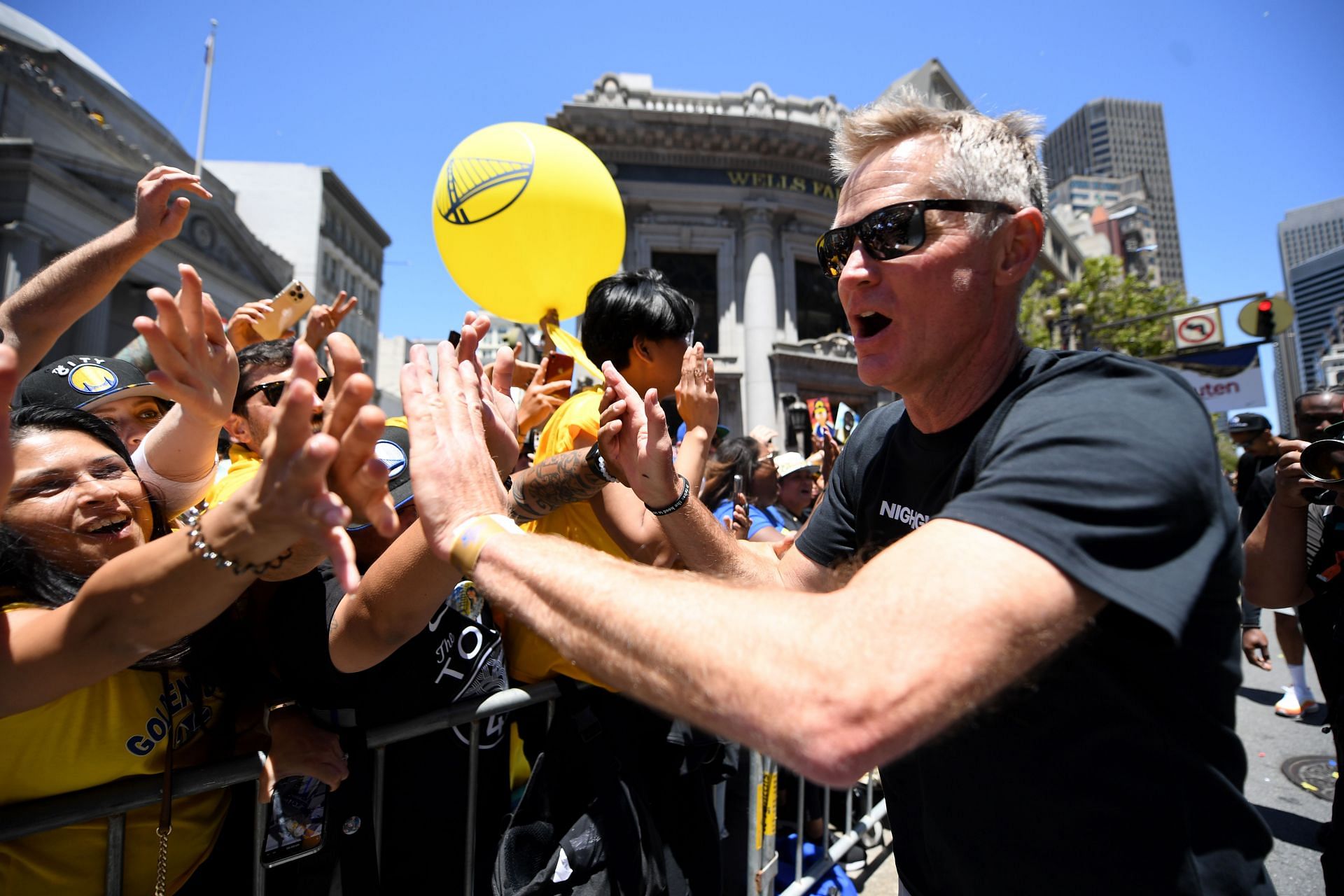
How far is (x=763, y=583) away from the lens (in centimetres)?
206

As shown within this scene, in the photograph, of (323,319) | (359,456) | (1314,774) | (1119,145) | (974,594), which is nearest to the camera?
(974,594)

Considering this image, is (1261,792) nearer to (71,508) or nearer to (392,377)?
(71,508)

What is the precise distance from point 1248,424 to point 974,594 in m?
7.99

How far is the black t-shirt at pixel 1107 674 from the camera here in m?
1.02

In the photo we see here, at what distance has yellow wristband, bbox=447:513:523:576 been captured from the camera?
1.25 metres

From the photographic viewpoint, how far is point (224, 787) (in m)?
1.80

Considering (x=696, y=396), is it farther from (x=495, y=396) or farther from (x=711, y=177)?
(x=711, y=177)

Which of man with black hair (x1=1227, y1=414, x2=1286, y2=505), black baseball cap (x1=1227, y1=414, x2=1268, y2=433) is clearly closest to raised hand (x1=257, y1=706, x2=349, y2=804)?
man with black hair (x1=1227, y1=414, x2=1286, y2=505)

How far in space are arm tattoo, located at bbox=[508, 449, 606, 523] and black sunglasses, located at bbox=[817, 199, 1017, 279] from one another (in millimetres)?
994

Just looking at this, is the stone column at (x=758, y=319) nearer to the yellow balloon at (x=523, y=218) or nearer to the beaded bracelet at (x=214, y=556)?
the yellow balloon at (x=523, y=218)

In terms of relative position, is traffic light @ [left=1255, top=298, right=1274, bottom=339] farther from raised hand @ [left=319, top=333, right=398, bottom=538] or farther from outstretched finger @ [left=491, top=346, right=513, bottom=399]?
raised hand @ [left=319, top=333, right=398, bottom=538]

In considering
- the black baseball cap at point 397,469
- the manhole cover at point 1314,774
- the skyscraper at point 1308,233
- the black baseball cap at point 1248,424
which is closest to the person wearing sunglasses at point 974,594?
the black baseball cap at point 397,469

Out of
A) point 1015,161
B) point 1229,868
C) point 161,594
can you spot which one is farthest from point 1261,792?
point 161,594

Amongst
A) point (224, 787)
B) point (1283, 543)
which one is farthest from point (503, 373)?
point (1283, 543)
